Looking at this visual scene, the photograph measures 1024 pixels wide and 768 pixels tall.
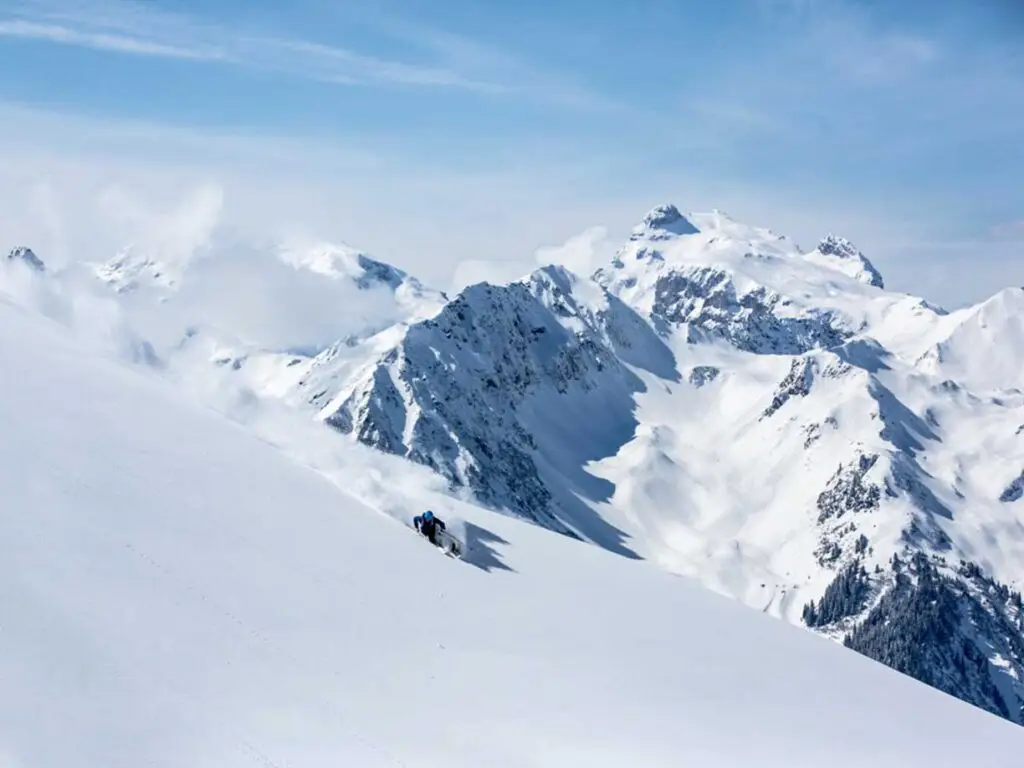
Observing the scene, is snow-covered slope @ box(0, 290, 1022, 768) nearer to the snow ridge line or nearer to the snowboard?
the snow ridge line

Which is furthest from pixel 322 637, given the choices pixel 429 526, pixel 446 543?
pixel 446 543

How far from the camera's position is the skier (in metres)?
44.0

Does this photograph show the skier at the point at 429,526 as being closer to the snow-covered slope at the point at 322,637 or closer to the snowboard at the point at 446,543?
the snowboard at the point at 446,543

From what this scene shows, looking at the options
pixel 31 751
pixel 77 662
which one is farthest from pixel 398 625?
pixel 31 751

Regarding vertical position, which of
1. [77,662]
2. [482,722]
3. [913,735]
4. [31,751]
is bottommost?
[31,751]

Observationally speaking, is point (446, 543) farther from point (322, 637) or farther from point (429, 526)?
point (322, 637)

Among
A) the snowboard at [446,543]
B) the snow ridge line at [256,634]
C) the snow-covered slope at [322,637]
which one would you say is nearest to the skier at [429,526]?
the snowboard at [446,543]

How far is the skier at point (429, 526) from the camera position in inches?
1734

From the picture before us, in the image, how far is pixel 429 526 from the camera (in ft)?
145

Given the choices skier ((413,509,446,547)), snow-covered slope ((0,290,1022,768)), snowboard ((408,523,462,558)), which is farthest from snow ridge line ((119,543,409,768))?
skier ((413,509,446,547))

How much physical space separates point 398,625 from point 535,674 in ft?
16.0

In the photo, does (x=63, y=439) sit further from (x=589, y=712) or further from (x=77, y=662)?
(x=589, y=712)

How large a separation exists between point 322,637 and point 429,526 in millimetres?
13221

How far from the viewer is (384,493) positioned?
47656 millimetres
